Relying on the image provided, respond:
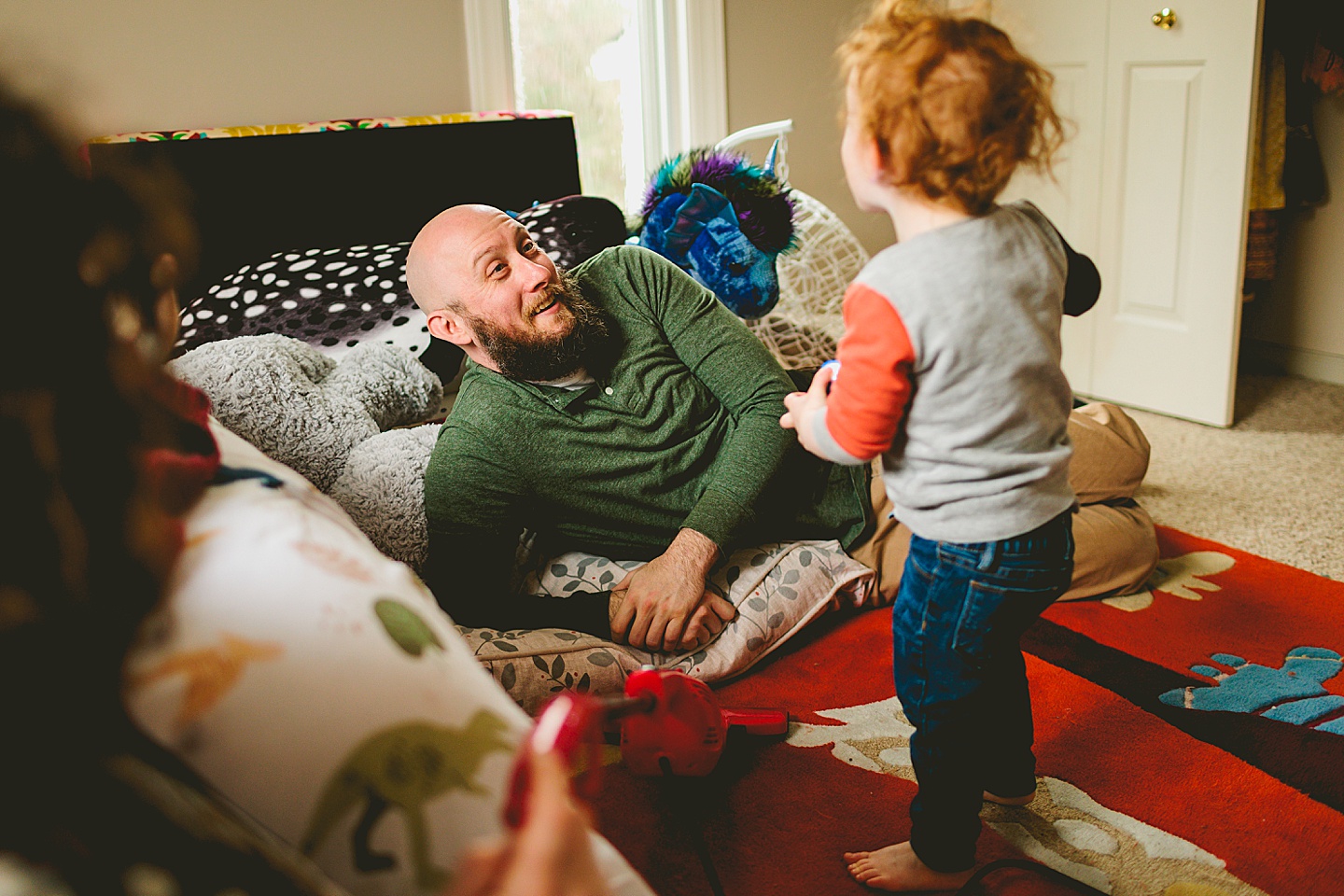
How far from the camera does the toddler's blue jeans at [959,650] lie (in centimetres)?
101

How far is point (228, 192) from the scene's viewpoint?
212 cm

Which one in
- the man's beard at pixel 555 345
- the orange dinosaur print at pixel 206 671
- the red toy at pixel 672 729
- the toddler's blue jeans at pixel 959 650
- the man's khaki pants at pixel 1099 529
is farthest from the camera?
the man's khaki pants at pixel 1099 529

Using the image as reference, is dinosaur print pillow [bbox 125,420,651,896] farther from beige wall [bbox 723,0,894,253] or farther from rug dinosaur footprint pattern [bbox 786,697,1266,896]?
beige wall [bbox 723,0,894,253]

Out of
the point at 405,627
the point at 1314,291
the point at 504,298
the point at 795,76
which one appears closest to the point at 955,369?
the point at 405,627

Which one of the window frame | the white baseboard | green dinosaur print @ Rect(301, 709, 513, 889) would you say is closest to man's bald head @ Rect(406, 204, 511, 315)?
green dinosaur print @ Rect(301, 709, 513, 889)

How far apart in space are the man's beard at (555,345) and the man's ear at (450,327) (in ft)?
0.06

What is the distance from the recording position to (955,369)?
0.93 m

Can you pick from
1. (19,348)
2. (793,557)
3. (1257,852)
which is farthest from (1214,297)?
(19,348)

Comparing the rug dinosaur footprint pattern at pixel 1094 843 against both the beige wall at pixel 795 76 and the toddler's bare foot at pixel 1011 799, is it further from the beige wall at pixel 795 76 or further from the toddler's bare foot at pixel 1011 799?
the beige wall at pixel 795 76

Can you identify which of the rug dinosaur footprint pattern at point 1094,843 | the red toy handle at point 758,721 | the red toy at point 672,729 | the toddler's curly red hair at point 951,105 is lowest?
the rug dinosaur footprint pattern at point 1094,843

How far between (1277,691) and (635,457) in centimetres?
104

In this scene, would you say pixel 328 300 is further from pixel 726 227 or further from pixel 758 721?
pixel 758 721

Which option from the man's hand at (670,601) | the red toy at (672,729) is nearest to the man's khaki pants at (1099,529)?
the man's hand at (670,601)

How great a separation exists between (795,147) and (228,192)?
72.4 inches
